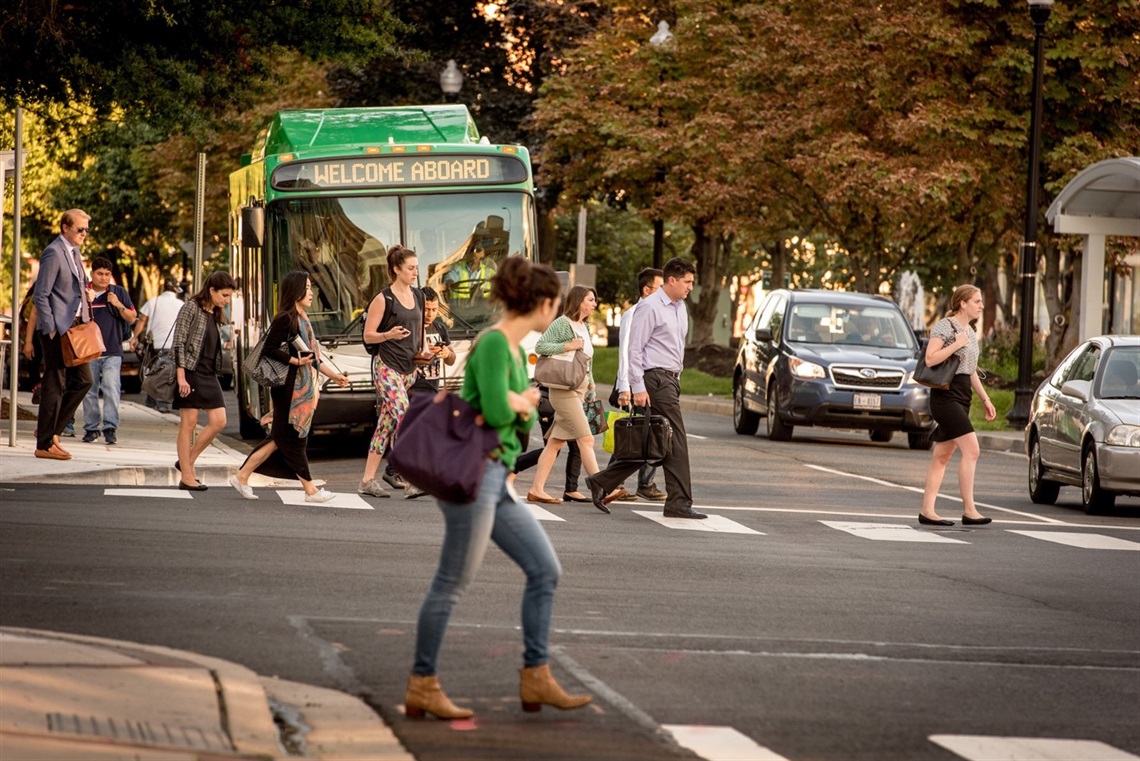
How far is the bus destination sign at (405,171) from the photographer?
21.1 m

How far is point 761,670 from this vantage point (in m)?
8.41

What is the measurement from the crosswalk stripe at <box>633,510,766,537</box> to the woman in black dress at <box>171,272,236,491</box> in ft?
10.9

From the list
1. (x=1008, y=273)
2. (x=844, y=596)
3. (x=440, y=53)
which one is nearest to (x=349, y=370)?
(x=844, y=596)

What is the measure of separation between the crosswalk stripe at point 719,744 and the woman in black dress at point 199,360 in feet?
29.1

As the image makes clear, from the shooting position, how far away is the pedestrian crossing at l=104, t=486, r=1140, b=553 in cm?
1441

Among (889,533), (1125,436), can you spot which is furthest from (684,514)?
(1125,436)

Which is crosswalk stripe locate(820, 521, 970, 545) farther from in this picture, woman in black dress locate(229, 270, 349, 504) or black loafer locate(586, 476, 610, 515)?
woman in black dress locate(229, 270, 349, 504)

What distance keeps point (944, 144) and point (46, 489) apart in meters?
21.2

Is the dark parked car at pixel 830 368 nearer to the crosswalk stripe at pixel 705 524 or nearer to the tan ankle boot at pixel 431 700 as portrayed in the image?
the crosswalk stripe at pixel 705 524

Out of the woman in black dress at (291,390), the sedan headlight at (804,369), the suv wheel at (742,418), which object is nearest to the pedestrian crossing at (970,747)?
the woman in black dress at (291,390)

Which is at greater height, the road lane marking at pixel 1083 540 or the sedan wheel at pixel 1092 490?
the sedan wheel at pixel 1092 490

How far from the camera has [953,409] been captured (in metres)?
15.1

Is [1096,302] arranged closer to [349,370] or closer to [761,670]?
[349,370]

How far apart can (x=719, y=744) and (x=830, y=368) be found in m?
18.2
